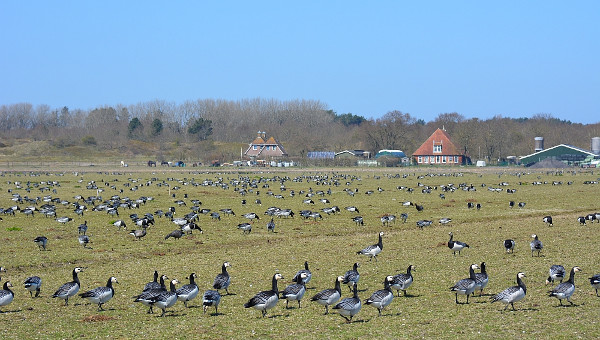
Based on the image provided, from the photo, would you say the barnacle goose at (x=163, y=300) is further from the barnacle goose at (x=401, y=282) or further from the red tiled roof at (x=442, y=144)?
the red tiled roof at (x=442, y=144)

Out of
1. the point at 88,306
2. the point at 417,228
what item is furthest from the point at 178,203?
the point at 88,306

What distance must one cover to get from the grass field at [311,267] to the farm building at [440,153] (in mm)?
88994

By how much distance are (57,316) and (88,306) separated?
3.54ft

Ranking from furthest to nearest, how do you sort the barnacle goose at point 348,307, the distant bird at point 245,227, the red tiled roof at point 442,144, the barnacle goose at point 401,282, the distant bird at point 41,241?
the red tiled roof at point 442,144, the distant bird at point 245,227, the distant bird at point 41,241, the barnacle goose at point 401,282, the barnacle goose at point 348,307

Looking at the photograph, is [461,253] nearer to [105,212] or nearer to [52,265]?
[52,265]

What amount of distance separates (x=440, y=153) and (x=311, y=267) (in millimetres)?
112621

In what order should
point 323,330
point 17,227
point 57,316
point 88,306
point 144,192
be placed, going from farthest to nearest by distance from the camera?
point 144,192 < point 17,227 < point 88,306 < point 57,316 < point 323,330

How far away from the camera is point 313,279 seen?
17.6m

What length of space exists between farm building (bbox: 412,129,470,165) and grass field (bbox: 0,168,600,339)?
8899cm

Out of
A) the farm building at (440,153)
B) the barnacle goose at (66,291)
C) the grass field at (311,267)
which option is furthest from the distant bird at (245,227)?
the farm building at (440,153)

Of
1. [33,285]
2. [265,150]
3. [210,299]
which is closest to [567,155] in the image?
[265,150]

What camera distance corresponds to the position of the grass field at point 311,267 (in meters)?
12.5

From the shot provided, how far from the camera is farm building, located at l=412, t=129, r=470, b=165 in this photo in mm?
128250

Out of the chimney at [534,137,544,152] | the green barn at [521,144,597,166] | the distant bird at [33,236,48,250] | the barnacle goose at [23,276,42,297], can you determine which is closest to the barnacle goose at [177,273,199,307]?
the barnacle goose at [23,276,42,297]
